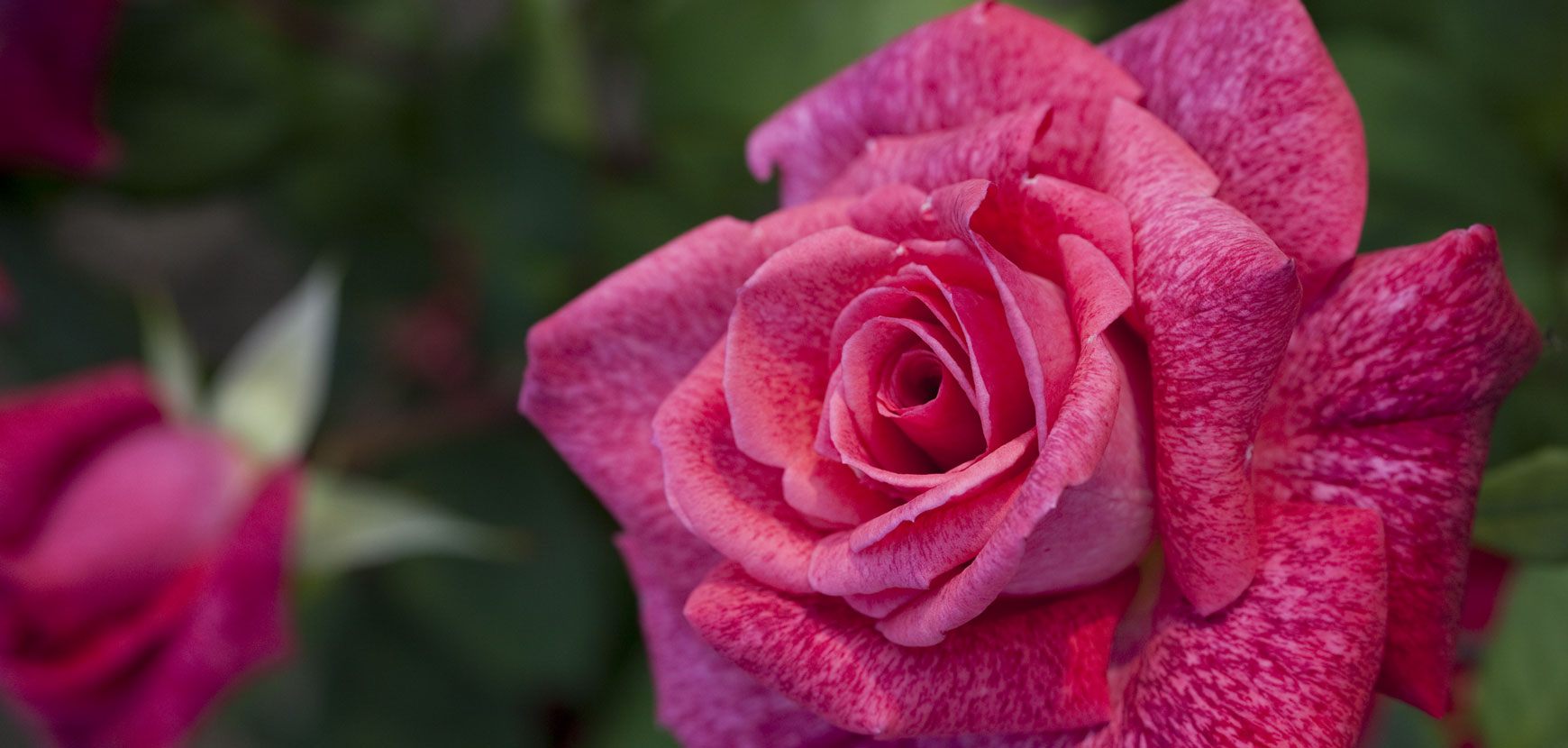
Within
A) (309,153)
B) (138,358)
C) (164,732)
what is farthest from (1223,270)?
(138,358)

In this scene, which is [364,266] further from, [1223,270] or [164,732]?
[1223,270]

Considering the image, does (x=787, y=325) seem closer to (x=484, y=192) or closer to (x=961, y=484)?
(x=961, y=484)

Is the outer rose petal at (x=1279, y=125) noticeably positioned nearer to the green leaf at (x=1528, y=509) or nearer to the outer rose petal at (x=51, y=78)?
the green leaf at (x=1528, y=509)

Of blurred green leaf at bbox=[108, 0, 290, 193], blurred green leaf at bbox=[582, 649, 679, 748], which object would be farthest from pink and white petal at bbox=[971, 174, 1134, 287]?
blurred green leaf at bbox=[108, 0, 290, 193]

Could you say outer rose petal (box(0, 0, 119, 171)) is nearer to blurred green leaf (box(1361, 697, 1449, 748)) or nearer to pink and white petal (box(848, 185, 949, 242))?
pink and white petal (box(848, 185, 949, 242))

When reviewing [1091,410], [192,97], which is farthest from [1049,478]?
[192,97]
